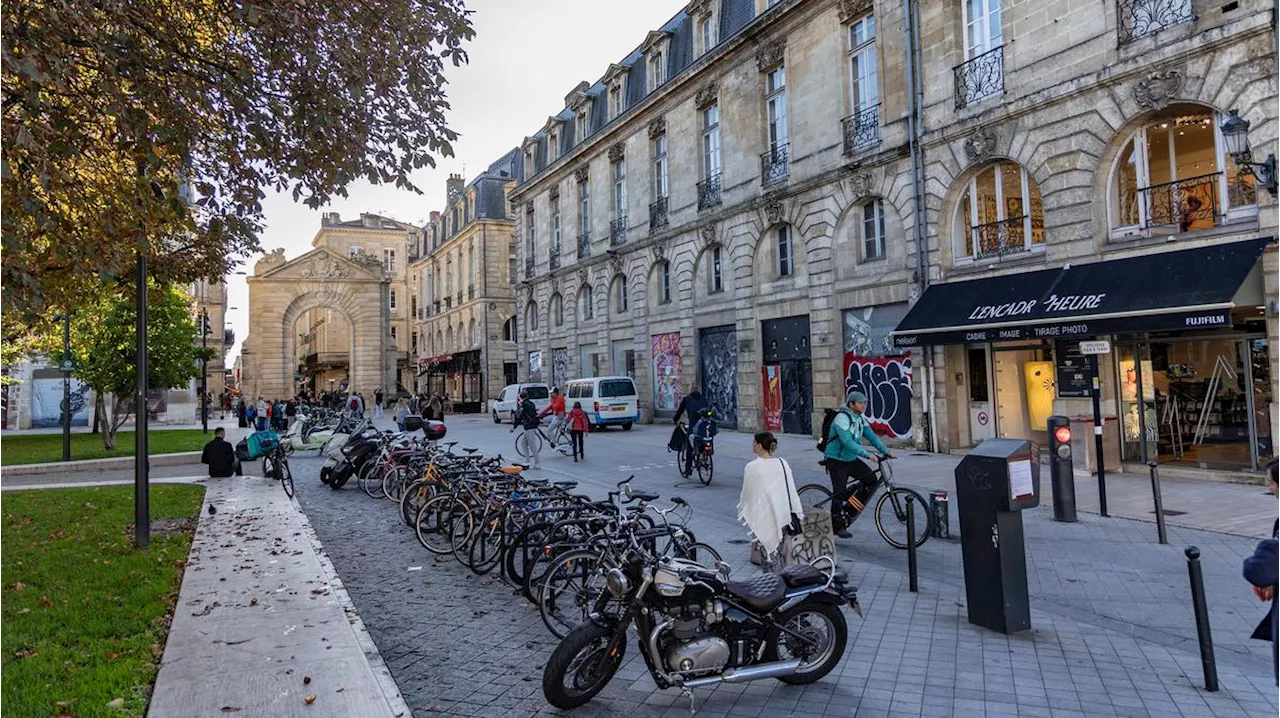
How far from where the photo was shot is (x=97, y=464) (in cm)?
1756

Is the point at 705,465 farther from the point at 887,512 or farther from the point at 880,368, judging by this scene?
the point at 880,368

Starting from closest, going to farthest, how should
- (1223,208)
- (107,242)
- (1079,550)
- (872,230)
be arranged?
(107,242) < (1079,550) < (1223,208) < (872,230)

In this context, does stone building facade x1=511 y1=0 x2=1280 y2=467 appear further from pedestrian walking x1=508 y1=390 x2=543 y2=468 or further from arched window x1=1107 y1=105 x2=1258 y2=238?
pedestrian walking x1=508 y1=390 x2=543 y2=468

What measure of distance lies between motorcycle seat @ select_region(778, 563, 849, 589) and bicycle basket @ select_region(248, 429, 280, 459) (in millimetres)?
11726

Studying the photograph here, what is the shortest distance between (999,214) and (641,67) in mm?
17578

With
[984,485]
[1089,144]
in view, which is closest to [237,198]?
[984,485]

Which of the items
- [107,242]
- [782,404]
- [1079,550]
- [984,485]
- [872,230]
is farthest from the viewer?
[782,404]

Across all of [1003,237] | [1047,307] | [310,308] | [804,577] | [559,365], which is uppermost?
[310,308]

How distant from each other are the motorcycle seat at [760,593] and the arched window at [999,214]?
40.5 ft

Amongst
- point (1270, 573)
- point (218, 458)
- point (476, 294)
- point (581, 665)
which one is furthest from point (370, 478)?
point (476, 294)

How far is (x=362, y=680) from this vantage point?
4.57 metres

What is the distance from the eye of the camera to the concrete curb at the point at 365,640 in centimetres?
431

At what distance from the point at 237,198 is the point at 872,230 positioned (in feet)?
47.8

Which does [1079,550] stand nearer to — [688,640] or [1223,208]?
[688,640]
